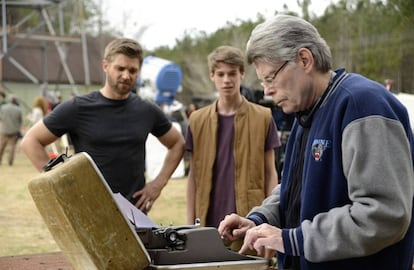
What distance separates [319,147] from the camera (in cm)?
217

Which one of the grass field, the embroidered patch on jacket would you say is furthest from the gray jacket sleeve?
the grass field

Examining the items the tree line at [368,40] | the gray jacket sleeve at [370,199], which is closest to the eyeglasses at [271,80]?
the gray jacket sleeve at [370,199]

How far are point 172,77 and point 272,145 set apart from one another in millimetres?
14168

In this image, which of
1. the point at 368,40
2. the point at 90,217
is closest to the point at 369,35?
Result: the point at 368,40

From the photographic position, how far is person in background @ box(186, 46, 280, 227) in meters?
4.22

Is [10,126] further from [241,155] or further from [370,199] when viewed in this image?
[370,199]

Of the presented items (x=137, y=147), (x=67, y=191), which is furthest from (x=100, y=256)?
(x=137, y=147)

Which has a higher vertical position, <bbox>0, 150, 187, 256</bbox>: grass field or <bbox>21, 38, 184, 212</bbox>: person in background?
<bbox>21, 38, 184, 212</bbox>: person in background

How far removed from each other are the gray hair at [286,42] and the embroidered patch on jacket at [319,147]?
23 cm

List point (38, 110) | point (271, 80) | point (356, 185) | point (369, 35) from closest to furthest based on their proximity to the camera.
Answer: point (356, 185)
point (271, 80)
point (369, 35)
point (38, 110)

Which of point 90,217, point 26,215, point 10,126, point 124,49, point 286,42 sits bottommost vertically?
point 10,126

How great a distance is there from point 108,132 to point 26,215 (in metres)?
6.69

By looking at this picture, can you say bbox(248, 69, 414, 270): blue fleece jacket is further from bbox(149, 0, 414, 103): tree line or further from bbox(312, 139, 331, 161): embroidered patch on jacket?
bbox(149, 0, 414, 103): tree line

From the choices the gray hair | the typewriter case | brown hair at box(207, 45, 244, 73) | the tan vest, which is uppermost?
the gray hair
